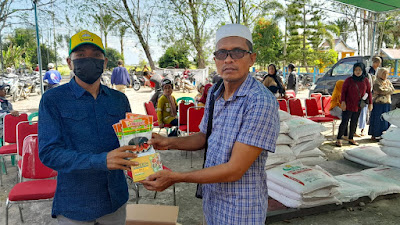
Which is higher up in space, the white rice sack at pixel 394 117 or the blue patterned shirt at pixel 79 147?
the blue patterned shirt at pixel 79 147

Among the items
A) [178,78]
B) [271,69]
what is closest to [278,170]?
[271,69]

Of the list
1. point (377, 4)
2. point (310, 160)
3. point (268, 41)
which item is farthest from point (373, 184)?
point (268, 41)

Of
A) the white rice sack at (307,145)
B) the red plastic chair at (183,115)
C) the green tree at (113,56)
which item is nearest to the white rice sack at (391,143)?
the white rice sack at (307,145)

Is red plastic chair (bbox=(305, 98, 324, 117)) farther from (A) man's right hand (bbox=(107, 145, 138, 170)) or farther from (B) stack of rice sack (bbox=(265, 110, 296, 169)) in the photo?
(A) man's right hand (bbox=(107, 145, 138, 170))

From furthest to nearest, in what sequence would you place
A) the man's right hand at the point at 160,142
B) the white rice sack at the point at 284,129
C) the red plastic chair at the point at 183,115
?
the red plastic chair at the point at 183,115, the white rice sack at the point at 284,129, the man's right hand at the point at 160,142

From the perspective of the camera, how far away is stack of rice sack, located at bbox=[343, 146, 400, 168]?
13.7ft

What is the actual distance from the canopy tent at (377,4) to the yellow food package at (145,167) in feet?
20.3

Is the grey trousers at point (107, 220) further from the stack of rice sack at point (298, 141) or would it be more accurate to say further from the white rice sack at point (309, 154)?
the white rice sack at point (309, 154)

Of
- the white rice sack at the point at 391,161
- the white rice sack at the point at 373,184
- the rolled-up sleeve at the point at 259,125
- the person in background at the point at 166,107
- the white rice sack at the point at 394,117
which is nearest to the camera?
the rolled-up sleeve at the point at 259,125

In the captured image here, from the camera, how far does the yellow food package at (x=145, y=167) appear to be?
1.27m

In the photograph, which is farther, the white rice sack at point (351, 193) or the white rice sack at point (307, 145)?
the white rice sack at point (307, 145)

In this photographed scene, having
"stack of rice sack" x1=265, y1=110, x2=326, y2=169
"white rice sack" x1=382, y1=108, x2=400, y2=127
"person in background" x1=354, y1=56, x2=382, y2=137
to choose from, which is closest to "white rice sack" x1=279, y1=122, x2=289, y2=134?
"stack of rice sack" x1=265, y1=110, x2=326, y2=169

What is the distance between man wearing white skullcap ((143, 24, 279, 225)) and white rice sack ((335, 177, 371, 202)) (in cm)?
241

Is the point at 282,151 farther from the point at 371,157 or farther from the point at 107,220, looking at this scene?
the point at 107,220
